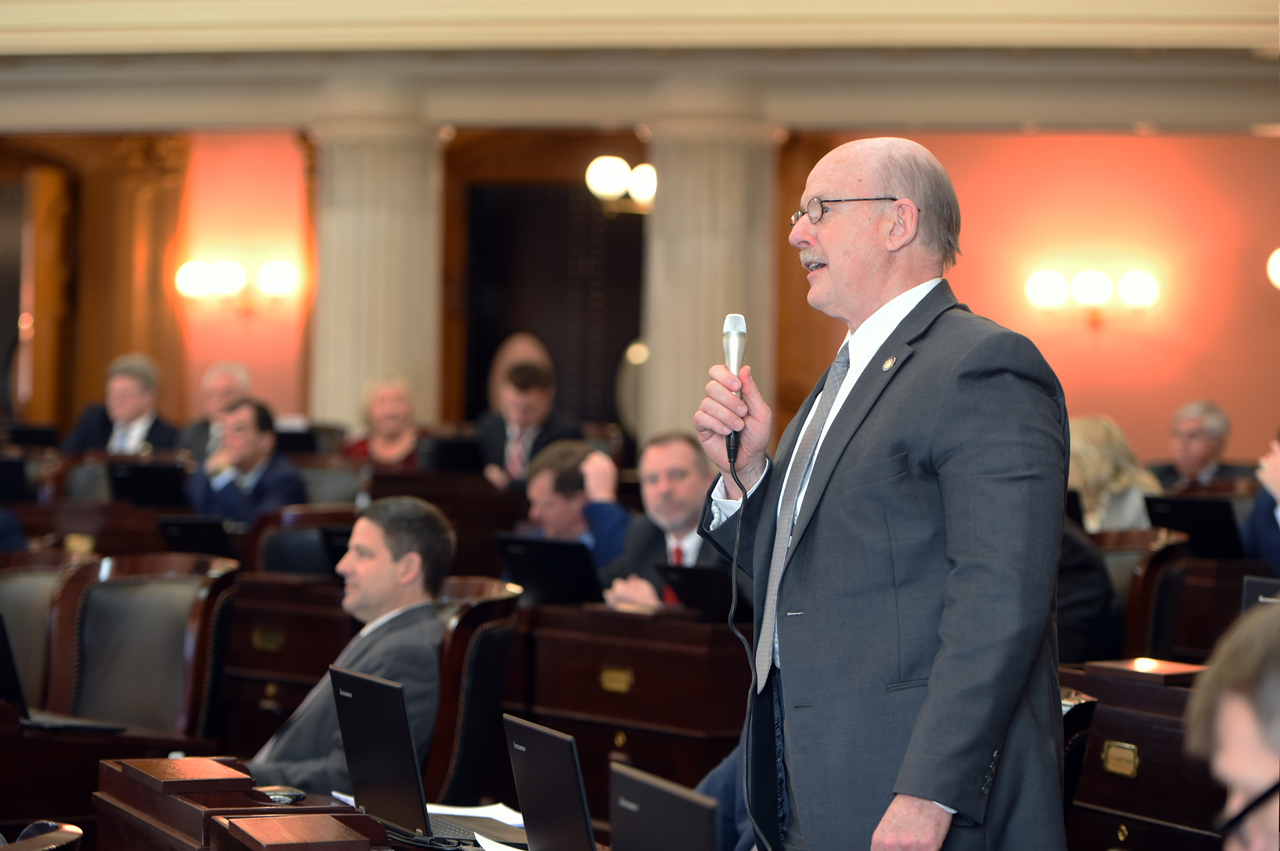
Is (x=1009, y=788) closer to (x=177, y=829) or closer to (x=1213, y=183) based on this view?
(x=177, y=829)

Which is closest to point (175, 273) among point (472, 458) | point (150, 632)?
point (472, 458)

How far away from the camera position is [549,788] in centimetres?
176

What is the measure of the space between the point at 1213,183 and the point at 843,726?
39.5ft

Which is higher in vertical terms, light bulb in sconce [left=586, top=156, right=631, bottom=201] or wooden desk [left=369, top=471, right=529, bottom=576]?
light bulb in sconce [left=586, top=156, right=631, bottom=201]

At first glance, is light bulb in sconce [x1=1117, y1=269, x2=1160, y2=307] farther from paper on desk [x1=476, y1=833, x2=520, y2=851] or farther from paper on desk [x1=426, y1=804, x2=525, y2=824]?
paper on desk [x1=476, y1=833, x2=520, y2=851]

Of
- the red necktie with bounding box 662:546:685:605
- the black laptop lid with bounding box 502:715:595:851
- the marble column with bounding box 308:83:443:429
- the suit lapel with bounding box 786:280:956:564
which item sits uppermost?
the marble column with bounding box 308:83:443:429

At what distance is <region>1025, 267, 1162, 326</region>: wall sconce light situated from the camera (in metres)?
12.5

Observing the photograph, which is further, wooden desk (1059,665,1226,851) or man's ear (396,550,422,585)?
man's ear (396,550,422,585)

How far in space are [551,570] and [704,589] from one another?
0.65 meters

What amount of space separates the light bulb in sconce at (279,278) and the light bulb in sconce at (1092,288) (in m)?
7.66

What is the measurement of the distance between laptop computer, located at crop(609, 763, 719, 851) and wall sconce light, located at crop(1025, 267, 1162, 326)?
11.8m

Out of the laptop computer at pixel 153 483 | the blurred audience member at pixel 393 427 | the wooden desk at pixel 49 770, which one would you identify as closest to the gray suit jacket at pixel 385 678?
the wooden desk at pixel 49 770

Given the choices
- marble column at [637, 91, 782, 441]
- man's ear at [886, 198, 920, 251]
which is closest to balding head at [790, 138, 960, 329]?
man's ear at [886, 198, 920, 251]

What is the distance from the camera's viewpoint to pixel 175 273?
1421 centimetres
